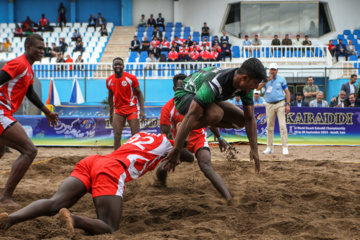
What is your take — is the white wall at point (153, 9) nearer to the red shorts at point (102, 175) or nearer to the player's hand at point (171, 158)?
the player's hand at point (171, 158)

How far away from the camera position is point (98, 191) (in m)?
3.95

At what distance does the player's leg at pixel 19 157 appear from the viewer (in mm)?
5227

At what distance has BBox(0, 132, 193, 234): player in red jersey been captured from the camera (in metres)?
3.70

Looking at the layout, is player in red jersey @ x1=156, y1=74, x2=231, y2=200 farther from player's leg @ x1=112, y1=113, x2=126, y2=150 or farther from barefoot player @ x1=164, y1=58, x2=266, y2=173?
player's leg @ x1=112, y1=113, x2=126, y2=150

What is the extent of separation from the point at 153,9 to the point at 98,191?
30029mm

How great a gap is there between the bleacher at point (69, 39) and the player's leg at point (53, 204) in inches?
880

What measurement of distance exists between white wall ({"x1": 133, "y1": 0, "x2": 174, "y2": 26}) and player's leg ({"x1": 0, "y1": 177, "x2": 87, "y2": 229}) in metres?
29.3

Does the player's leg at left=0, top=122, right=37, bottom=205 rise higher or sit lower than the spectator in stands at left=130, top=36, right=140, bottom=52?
lower

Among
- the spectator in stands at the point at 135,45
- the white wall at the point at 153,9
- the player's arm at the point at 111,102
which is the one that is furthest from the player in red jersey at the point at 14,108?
the white wall at the point at 153,9

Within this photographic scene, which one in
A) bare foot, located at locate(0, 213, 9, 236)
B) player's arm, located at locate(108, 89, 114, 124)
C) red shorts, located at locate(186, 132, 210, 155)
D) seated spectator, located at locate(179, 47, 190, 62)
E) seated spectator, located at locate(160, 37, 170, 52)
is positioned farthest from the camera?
seated spectator, located at locate(160, 37, 170, 52)

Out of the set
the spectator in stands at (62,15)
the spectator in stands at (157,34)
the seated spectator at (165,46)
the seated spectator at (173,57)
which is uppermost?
the spectator in stands at (62,15)

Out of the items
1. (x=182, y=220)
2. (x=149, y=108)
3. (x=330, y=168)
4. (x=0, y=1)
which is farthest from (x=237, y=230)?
(x=0, y=1)

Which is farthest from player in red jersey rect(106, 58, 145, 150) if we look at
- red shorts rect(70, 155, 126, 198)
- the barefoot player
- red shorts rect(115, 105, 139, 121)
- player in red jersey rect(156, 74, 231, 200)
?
red shorts rect(70, 155, 126, 198)

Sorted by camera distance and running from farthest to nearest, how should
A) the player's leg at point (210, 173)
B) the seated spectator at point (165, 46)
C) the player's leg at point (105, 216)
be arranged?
the seated spectator at point (165, 46) → the player's leg at point (210, 173) → the player's leg at point (105, 216)
